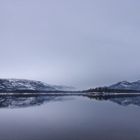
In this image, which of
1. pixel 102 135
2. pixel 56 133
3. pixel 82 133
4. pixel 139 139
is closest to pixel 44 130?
pixel 56 133

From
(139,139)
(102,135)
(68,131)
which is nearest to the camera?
(139,139)

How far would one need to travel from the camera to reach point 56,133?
135ft

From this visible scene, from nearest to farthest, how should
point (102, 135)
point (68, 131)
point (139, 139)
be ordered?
point (139, 139) < point (102, 135) < point (68, 131)

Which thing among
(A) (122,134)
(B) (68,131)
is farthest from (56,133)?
(A) (122,134)

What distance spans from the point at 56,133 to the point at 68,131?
205 centimetres

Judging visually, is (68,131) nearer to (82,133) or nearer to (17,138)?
(82,133)

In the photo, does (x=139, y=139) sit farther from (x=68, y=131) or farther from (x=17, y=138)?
(x=17, y=138)

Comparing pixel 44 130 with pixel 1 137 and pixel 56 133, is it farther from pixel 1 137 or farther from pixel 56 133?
pixel 1 137

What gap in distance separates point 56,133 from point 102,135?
6254 millimetres

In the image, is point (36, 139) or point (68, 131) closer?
point (36, 139)

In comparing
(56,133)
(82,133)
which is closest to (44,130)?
(56,133)

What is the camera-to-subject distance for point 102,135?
3931cm

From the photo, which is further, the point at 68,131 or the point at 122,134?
the point at 68,131

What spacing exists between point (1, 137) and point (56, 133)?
8018mm
